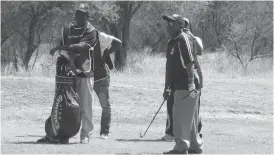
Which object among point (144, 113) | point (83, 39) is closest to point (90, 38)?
point (83, 39)

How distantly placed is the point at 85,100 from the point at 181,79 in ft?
5.13

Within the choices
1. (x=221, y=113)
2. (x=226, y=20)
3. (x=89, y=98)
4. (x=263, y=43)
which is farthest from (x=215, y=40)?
(x=89, y=98)

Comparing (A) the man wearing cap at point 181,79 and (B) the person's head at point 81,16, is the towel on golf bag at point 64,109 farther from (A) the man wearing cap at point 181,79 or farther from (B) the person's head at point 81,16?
(A) the man wearing cap at point 181,79

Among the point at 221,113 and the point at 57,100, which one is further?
the point at 221,113

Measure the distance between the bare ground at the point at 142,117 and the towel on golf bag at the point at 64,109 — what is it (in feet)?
0.64

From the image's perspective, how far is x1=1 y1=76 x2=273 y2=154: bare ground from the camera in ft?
29.5

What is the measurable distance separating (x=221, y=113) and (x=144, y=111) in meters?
1.55

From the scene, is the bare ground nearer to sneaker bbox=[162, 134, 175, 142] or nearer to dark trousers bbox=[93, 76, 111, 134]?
sneaker bbox=[162, 134, 175, 142]

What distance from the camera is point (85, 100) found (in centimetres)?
899

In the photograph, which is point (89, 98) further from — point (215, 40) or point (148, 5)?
point (215, 40)

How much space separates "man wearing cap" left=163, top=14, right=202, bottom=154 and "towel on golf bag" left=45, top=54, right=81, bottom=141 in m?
1.33

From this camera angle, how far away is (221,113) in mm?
14273

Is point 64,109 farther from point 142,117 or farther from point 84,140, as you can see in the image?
point 142,117

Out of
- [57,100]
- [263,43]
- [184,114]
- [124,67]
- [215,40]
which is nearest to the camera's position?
[184,114]
